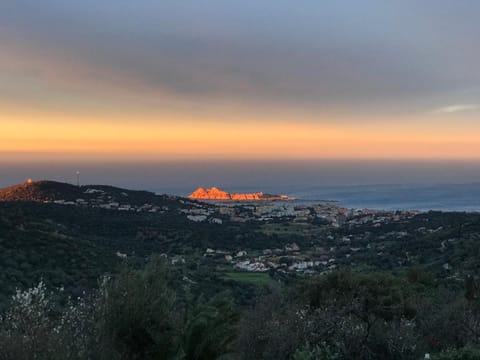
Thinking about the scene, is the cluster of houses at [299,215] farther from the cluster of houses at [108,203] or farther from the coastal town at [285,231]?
the cluster of houses at [108,203]

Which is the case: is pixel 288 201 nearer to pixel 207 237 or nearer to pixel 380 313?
pixel 207 237

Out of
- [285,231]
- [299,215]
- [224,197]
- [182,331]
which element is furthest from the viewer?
[224,197]

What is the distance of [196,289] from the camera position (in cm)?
1778

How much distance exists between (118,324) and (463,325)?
639 cm

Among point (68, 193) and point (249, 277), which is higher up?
point (68, 193)

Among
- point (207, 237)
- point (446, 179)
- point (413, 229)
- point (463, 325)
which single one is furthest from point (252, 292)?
point (446, 179)

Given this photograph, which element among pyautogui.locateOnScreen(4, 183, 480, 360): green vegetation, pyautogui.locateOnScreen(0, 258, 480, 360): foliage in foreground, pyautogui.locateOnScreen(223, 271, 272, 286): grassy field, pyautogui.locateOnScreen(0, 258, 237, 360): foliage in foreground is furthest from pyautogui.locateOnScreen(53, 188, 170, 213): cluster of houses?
pyautogui.locateOnScreen(0, 258, 237, 360): foliage in foreground

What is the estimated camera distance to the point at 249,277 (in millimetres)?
24641

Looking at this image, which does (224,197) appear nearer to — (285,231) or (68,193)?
(285,231)

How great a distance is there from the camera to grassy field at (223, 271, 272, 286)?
908 inches

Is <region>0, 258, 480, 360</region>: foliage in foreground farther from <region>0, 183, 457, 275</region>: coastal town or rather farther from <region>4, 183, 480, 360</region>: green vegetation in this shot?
<region>0, 183, 457, 275</region>: coastal town

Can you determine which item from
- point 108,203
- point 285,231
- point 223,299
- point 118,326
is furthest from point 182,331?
point 108,203

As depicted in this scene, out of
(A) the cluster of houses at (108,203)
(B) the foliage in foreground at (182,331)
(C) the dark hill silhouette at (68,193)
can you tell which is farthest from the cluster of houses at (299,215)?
(B) the foliage in foreground at (182,331)

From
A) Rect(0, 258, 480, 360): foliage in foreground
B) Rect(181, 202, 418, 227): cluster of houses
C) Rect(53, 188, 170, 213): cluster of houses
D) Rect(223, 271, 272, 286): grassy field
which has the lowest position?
Rect(223, 271, 272, 286): grassy field
